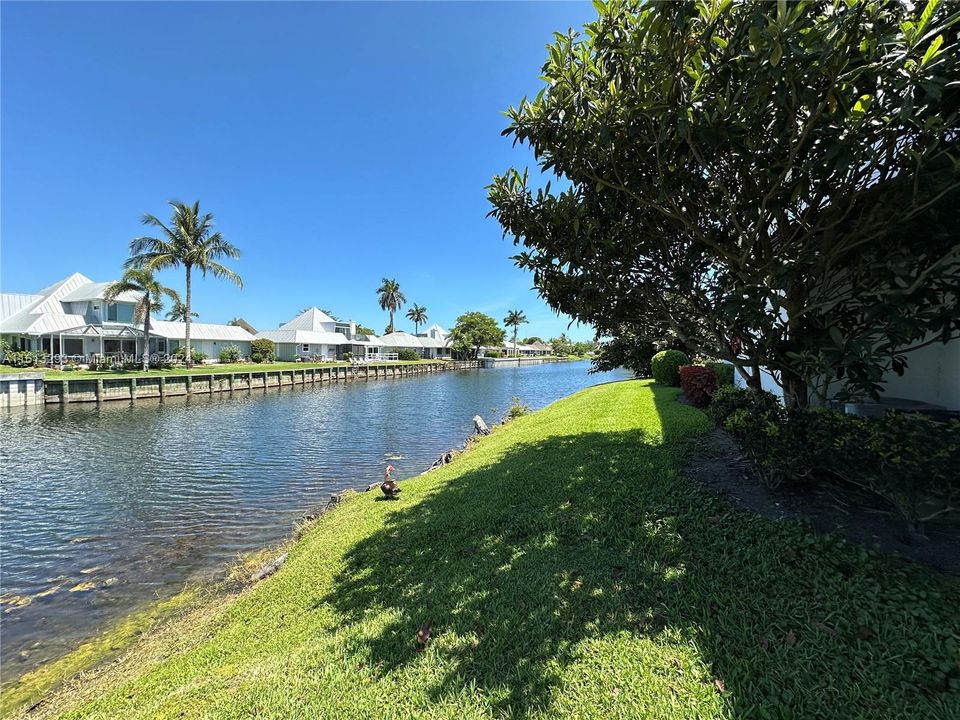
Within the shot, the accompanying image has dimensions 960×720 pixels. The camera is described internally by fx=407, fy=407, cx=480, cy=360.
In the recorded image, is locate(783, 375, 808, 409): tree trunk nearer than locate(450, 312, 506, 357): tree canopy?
Yes

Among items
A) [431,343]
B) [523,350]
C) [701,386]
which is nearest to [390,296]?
[431,343]

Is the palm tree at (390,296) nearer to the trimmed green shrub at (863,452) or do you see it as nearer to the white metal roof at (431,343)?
the white metal roof at (431,343)

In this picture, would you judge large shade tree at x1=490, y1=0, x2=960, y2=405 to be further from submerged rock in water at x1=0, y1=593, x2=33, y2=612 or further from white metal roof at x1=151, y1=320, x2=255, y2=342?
white metal roof at x1=151, y1=320, x2=255, y2=342

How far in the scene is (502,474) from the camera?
7.41 m

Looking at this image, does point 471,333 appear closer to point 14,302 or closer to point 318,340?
point 318,340

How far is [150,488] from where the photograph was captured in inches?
429

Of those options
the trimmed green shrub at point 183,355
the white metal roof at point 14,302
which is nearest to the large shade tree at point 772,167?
the trimmed green shrub at point 183,355

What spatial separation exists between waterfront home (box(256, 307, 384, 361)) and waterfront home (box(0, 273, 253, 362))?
52.0 ft

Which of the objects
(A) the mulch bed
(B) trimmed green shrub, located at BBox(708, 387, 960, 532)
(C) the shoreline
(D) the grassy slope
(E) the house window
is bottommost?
(C) the shoreline

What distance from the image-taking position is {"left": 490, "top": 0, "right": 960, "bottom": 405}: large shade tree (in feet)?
10.4

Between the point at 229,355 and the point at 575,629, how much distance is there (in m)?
53.0

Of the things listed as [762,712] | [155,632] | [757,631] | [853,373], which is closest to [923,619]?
[757,631]

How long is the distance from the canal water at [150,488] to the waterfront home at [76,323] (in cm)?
1549

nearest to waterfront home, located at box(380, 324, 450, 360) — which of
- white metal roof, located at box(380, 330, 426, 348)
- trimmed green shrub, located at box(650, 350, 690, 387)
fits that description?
white metal roof, located at box(380, 330, 426, 348)
